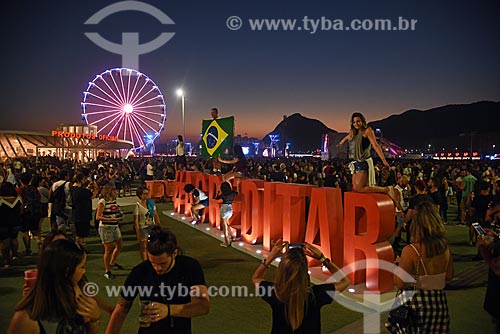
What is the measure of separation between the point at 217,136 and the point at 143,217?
5.19m

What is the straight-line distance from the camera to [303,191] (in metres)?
8.20

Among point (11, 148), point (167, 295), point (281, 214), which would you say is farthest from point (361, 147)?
point (11, 148)

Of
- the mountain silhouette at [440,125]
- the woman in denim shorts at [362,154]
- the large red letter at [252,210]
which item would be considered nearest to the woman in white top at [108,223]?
the large red letter at [252,210]

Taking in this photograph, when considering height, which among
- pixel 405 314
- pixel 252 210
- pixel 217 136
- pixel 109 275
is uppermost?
pixel 217 136

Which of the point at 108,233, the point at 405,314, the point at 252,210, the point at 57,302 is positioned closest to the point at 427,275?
the point at 405,314

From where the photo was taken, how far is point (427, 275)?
3357 millimetres

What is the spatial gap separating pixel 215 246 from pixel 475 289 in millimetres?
5613

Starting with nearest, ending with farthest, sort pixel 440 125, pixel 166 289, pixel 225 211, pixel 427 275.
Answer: pixel 166 289 < pixel 427 275 < pixel 225 211 < pixel 440 125

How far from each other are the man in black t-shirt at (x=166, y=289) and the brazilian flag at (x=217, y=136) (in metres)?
8.78

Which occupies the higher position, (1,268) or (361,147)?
(361,147)

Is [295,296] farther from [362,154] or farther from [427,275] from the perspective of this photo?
[362,154]

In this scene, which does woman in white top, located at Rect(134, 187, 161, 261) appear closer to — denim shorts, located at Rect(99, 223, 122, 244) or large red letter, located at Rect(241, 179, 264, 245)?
denim shorts, located at Rect(99, 223, 122, 244)

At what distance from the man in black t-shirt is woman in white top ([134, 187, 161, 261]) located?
14.3ft

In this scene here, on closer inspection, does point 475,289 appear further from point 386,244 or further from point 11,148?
point 11,148
